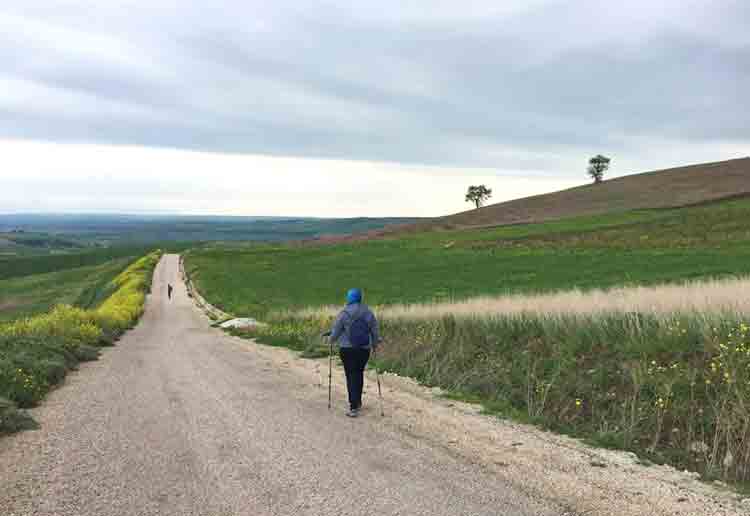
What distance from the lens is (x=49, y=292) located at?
268ft

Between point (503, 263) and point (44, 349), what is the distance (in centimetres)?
3855

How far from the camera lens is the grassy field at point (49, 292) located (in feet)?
224

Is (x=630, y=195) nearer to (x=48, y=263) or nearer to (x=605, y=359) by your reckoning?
(x=605, y=359)

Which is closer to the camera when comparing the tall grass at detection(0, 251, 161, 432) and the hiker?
the hiker

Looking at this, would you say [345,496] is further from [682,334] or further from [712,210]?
[712,210]

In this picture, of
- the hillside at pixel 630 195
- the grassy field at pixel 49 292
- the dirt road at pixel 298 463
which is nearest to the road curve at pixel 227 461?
the dirt road at pixel 298 463

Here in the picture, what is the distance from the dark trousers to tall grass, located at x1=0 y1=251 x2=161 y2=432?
5.66 meters

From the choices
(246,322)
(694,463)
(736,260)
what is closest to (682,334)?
(694,463)

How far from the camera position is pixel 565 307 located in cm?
1587

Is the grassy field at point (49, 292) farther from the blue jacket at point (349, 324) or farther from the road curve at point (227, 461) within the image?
the blue jacket at point (349, 324)

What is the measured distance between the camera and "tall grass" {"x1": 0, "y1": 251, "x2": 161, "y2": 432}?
1259cm

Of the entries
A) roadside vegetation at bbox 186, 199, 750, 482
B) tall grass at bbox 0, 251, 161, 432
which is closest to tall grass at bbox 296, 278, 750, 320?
roadside vegetation at bbox 186, 199, 750, 482

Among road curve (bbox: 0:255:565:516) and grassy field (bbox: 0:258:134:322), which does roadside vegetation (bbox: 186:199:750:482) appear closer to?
road curve (bbox: 0:255:565:516)

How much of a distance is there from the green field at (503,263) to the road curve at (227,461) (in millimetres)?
21585
